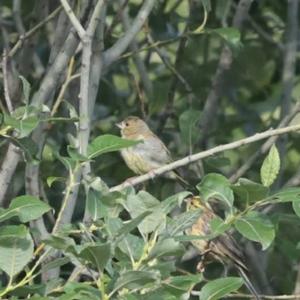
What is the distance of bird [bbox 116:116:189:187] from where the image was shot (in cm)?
660

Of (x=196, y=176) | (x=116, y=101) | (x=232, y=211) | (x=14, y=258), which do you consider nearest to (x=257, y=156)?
(x=196, y=176)

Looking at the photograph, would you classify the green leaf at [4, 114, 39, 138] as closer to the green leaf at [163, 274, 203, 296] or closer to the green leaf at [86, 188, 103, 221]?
the green leaf at [86, 188, 103, 221]

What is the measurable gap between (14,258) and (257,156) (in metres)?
2.59

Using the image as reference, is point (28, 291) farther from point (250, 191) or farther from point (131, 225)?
point (250, 191)

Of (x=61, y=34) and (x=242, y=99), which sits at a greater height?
(x=61, y=34)

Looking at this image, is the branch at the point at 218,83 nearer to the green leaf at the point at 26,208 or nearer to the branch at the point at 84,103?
the branch at the point at 84,103

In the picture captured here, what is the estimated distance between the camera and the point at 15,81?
16.9 feet

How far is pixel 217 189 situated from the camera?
11.4 ft

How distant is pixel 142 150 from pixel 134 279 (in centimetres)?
407

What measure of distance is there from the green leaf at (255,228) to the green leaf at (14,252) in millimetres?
630

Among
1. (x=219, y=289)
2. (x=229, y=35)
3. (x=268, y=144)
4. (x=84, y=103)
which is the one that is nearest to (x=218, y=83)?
(x=268, y=144)

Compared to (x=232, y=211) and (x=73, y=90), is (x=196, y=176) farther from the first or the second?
(x=232, y=211)

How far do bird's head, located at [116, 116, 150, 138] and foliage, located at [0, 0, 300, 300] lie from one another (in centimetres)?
9

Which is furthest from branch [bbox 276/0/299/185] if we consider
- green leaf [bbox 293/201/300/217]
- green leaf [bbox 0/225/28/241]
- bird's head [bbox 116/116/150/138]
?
green leaf [bbox 0/225/28/241]
